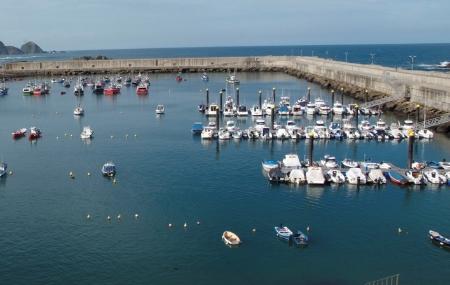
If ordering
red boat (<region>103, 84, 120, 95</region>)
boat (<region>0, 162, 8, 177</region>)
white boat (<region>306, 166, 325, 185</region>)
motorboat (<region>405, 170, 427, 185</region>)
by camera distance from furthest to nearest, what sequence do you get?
1. red boat (<region>103, 84, 120, 95</region>)
2. boat (<region>0, 162, 8, 177</region>)
3. white boat (<region>306, 166, 325, 185</region>)
4. motorboat (<region>405, 170, 427, 185</region>)

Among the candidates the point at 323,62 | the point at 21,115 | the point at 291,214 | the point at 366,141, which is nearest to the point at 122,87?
the point at 21,115

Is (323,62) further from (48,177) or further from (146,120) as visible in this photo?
(48,177)

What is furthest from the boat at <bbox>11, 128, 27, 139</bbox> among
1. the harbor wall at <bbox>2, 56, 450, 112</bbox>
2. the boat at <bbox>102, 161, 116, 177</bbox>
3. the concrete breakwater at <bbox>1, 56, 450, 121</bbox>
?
the harbor wall at <bbox>2, 56, 450, 112</bbox>

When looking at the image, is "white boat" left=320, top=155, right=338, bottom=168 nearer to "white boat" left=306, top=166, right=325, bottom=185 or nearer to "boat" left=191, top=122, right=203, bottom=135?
"white boat" left=306, top=166, right=325, bottom=185

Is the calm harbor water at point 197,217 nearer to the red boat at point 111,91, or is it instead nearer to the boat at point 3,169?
the boat at point 3,169

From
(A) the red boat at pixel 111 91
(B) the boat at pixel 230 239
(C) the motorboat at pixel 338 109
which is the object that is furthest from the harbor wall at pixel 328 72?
(A) the red boat at pixel 111 91

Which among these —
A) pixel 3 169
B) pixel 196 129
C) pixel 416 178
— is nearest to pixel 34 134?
pixel 3 169
